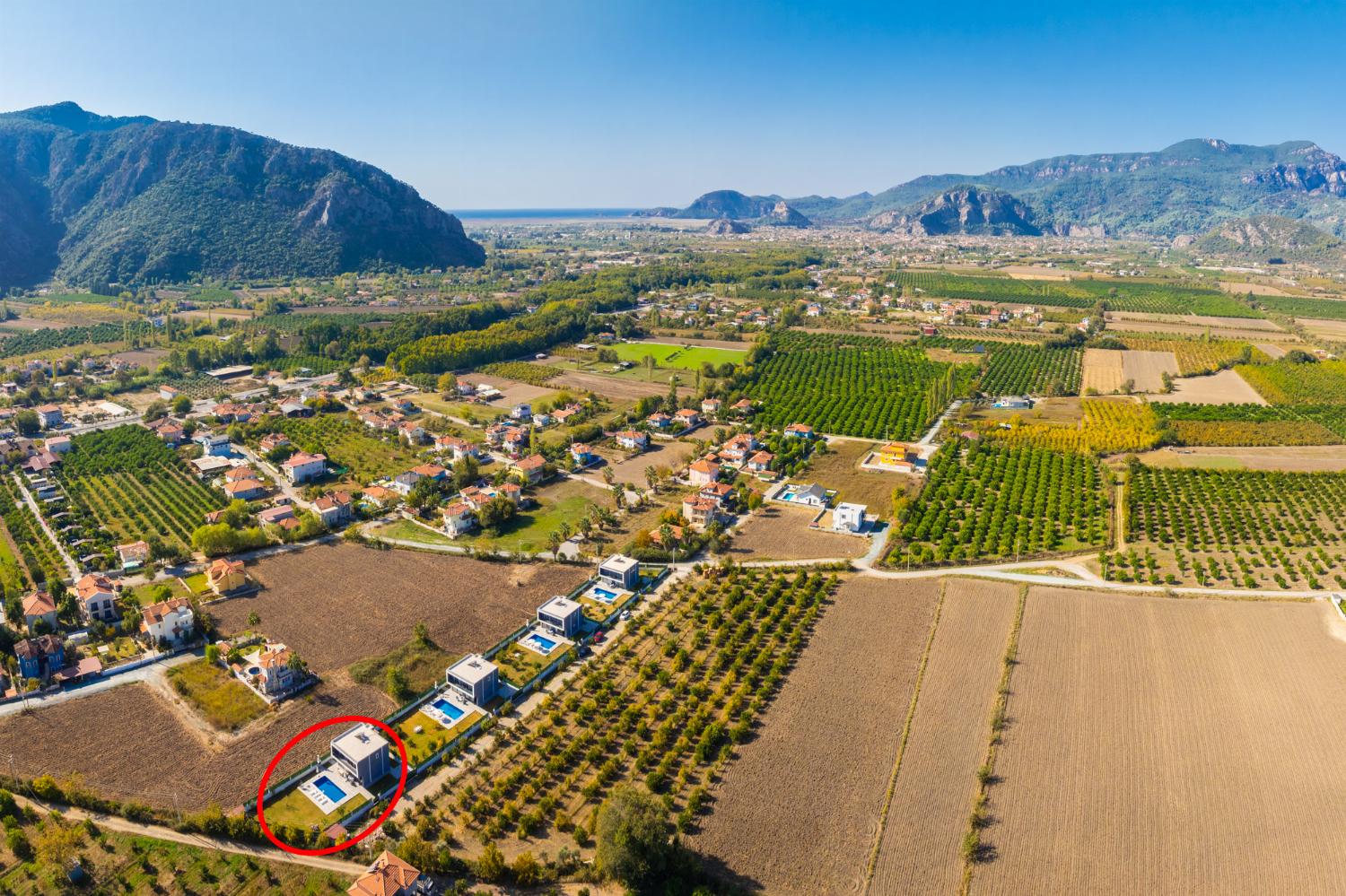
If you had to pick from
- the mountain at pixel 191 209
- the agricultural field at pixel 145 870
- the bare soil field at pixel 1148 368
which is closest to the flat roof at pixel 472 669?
the agricultural field at pixel 145 870

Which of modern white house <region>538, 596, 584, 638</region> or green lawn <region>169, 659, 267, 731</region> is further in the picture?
modern white house <region>538, 596, 584, 638</region>

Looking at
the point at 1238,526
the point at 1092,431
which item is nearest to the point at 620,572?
the point at 1238,526

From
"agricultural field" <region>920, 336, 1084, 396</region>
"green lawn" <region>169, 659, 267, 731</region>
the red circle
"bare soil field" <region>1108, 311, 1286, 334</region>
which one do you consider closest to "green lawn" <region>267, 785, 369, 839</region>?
the red circle

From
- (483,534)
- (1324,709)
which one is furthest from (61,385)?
(1324,709)

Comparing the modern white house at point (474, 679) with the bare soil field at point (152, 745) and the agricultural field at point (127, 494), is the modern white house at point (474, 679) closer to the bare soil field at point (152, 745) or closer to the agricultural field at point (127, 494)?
the bare soil field at point (152, 745)

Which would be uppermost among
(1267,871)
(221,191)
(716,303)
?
(221,191)

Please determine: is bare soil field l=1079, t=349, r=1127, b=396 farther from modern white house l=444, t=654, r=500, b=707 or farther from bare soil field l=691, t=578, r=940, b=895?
modern white house l=444, t=654, r=500, b=707

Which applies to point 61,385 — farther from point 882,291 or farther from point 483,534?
point 882,291
